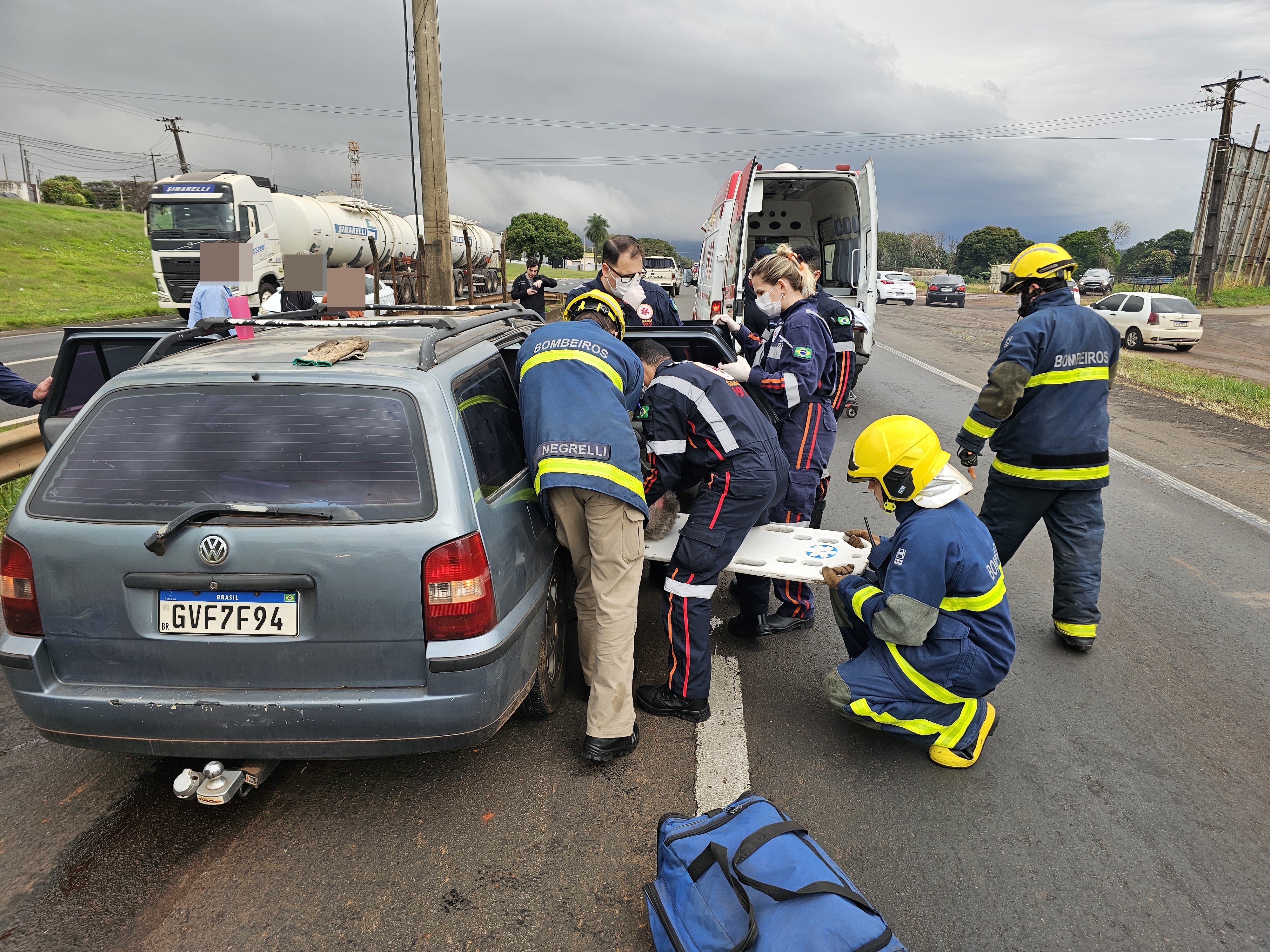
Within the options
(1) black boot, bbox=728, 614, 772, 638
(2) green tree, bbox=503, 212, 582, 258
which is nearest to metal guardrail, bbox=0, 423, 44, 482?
(1) black boot, bbox=728, 614, 772, 638

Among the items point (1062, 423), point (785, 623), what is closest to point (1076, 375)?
point (1062, 423)

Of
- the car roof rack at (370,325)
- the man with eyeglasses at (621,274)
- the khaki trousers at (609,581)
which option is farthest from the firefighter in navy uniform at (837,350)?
the car roof rack at (370,325)

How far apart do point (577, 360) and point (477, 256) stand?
29.4 metres

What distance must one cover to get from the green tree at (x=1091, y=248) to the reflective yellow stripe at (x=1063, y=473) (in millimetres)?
79692

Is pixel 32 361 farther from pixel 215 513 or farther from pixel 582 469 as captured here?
pixel 582 469

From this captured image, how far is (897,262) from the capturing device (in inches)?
3782

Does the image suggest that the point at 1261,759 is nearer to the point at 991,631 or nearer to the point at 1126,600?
the point at 991,631

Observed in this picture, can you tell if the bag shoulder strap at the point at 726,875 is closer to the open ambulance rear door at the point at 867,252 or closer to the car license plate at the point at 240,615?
the car license plate at the point at 240,615

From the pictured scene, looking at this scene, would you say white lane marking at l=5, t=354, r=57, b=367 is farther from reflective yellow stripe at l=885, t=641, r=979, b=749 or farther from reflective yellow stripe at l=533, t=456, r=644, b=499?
reflective yellow stripe at l=885, t=641, r=979, b=749

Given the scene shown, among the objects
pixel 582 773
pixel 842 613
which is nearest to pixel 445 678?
pixel 582 773

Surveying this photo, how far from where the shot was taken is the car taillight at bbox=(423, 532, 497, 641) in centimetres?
246

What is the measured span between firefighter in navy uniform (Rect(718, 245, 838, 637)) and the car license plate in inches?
93.7

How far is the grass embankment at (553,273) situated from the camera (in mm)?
56812

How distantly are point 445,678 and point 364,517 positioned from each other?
1.84 ft
